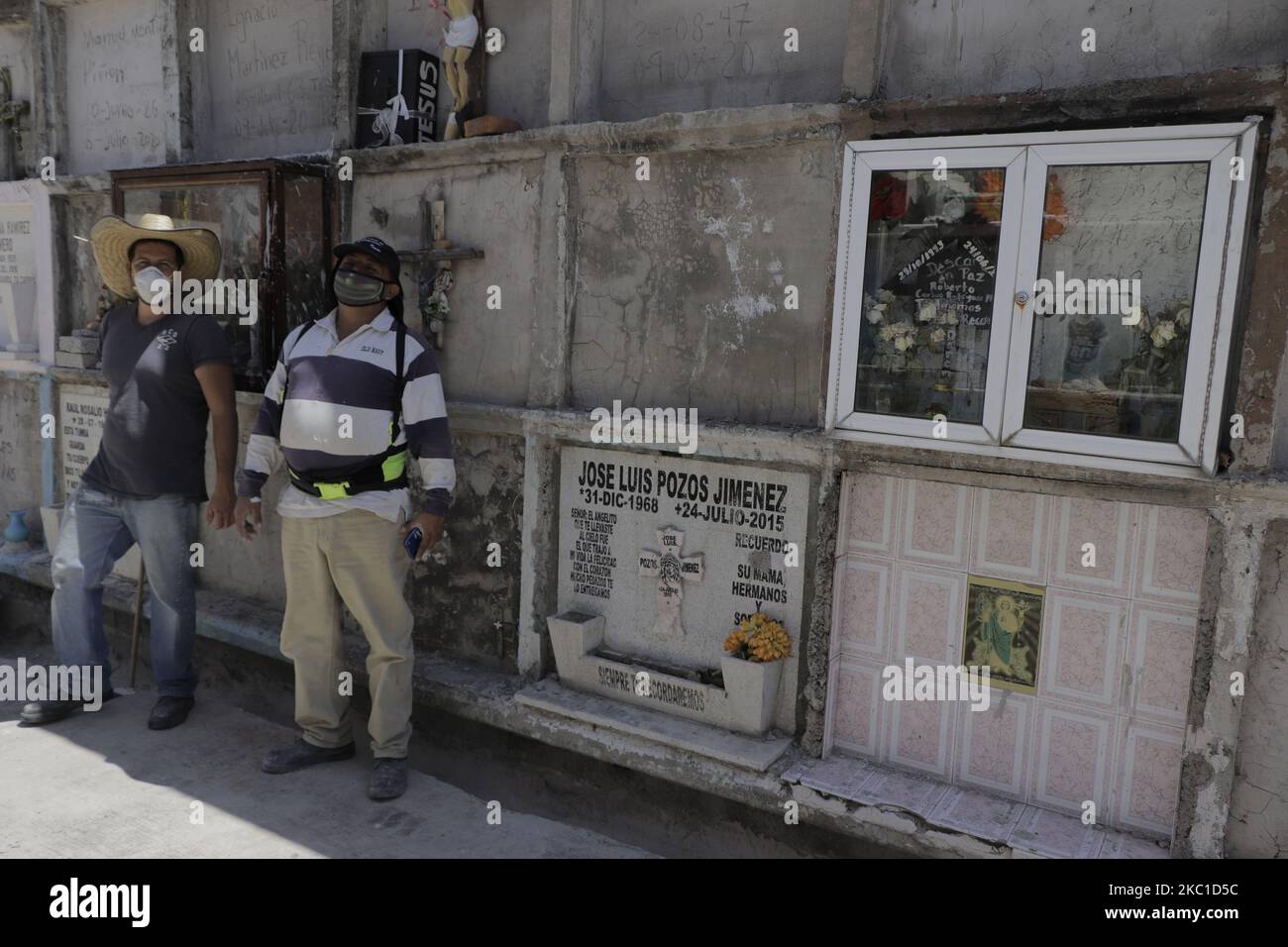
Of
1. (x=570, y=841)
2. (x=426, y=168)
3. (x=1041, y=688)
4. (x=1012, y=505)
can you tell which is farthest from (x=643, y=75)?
(x=570, y=841)

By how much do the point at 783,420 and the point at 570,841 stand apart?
195 centimetres

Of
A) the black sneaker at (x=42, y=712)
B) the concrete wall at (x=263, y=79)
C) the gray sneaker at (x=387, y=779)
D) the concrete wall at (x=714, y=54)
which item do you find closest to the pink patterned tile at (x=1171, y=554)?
the concrete wall at (x=714, y=54)

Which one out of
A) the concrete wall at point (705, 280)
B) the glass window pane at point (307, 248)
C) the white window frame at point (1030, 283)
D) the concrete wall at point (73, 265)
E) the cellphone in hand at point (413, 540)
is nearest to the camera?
the white window frame at point (1030, 283)

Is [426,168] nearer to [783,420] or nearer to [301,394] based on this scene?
[301,394]

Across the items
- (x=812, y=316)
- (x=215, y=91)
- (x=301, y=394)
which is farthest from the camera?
(x=215, y=91)

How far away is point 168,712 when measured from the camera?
16.1 feet

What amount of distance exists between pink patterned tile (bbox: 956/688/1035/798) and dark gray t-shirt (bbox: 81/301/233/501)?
3.69 m

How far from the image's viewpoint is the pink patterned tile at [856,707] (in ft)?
12.5

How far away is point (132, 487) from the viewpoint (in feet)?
15.4

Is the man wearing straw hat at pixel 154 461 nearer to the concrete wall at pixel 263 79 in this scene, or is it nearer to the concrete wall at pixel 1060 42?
the concrete wall at pixel 263 79

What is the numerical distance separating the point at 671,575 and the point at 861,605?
2.67 feet

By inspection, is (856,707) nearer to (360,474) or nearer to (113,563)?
(360,474)

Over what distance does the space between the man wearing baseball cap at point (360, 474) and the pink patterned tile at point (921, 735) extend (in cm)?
200

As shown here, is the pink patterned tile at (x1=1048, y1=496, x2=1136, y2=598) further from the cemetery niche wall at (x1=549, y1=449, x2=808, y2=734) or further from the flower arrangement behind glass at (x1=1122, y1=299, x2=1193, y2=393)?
the cemetery niche wall at (x1=549, y1=449, x2=808, y2=734)
